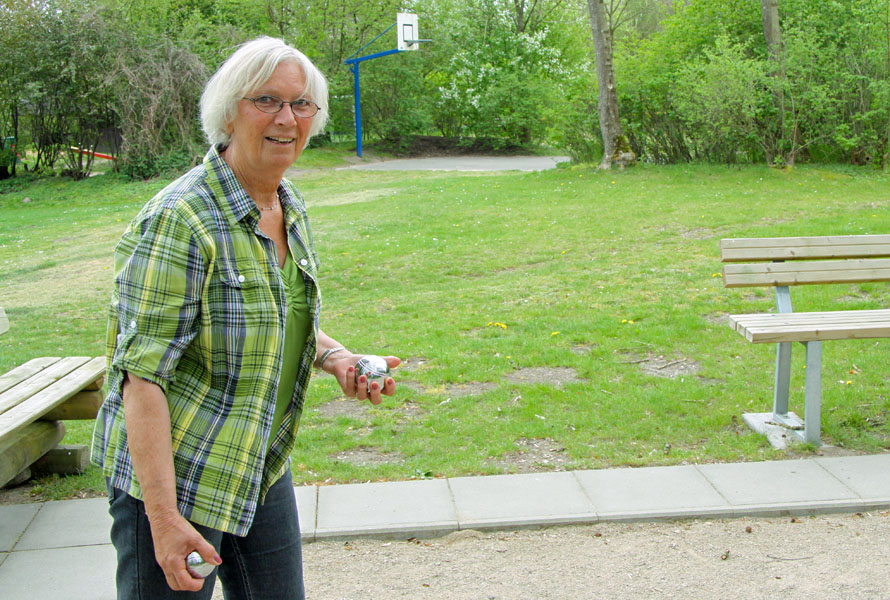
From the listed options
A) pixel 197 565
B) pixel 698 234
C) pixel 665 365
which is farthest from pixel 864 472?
pixel 698 234

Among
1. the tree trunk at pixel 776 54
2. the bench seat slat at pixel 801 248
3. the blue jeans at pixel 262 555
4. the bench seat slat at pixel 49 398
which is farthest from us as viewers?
the tree trunk at pixel 776 54

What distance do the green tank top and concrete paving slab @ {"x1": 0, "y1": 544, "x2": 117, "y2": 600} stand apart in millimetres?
1745

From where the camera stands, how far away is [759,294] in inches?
329

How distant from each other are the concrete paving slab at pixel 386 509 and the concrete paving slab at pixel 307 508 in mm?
26

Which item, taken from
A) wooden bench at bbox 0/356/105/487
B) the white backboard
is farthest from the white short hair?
the white backboard

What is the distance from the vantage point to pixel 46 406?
3.99 metres

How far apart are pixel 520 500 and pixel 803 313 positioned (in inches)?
84.9

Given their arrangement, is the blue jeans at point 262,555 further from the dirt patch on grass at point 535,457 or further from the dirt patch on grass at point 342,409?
the dirt patch on grass at point 342,409

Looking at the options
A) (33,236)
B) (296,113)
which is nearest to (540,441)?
(296,113)

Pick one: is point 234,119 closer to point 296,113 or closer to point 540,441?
point 296,113

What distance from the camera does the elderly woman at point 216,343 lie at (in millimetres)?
1766

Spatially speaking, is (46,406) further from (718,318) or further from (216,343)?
(718,318)

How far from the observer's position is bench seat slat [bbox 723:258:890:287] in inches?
205

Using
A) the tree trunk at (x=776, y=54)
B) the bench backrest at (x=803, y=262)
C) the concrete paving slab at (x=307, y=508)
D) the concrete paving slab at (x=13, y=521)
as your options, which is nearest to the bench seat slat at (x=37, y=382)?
the concrete paving slab at (x=13, y=521)
